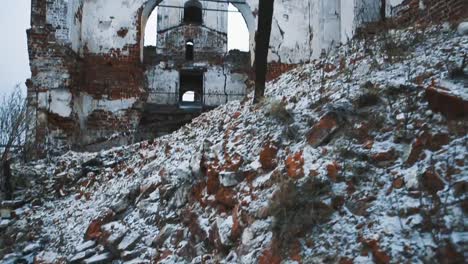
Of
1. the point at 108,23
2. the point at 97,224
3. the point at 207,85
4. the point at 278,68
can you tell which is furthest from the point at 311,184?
the point at 207,85

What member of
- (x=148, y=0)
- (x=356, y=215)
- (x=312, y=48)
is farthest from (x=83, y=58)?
(x=356, y=215)

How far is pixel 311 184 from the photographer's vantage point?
3369 millimetres

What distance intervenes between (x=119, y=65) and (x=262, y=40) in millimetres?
7235

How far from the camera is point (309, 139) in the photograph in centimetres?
401

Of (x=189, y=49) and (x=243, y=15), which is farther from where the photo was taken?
(x=189, y=49)

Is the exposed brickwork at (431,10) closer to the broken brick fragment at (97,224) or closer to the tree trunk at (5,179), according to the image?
the broken brick fragment at (97,224)

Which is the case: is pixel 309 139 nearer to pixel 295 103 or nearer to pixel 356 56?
pixel 295 103

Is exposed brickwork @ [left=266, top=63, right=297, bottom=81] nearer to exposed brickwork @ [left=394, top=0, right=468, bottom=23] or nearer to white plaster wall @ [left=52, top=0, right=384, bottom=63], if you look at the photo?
white plaster wall @ [left=52, top=0, right=384, bottom=63]

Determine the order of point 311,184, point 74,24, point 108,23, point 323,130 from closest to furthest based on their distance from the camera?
point 311,184 → point 323,130 → point 74,24 → point 108,23

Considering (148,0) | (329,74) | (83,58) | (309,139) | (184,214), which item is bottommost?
(184,214)

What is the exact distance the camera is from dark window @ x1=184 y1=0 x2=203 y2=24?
20.1 meters

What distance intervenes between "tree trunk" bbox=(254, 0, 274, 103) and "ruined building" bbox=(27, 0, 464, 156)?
11.9 feet

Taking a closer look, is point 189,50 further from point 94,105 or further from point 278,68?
point 94,105

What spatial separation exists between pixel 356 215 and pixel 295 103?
85.6 inches
